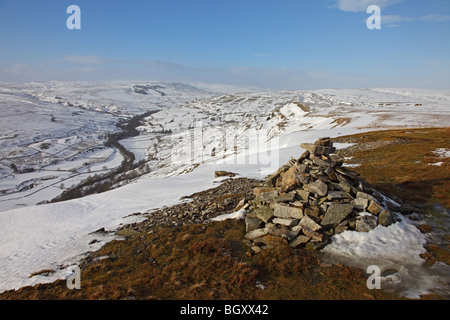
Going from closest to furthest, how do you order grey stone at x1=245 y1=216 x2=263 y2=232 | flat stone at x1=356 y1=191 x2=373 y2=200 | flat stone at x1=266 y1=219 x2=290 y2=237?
flat stone at x1=266 y1=219 x2=290 y2=237 < flat stone at x1=356 y1=191 x2=373 y2=200 < grey stone at x1=245 y1=216 x2=263 y2=232

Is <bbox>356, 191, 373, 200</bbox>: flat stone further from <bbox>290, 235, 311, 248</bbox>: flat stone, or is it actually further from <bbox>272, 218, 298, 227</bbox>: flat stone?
<bbox>290, 235, 311, 248</bbox>: flat stone

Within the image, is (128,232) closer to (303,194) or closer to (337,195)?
(303,194)

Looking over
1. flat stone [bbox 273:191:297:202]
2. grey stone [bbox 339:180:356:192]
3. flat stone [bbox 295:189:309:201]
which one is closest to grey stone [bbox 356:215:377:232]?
grey stone [bbox 339:180:356:192]

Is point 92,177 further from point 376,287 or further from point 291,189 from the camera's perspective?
point 376,287

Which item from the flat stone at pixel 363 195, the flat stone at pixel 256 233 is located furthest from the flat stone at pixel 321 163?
the flat stone at pixel 256 233

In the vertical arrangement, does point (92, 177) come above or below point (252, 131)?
below
